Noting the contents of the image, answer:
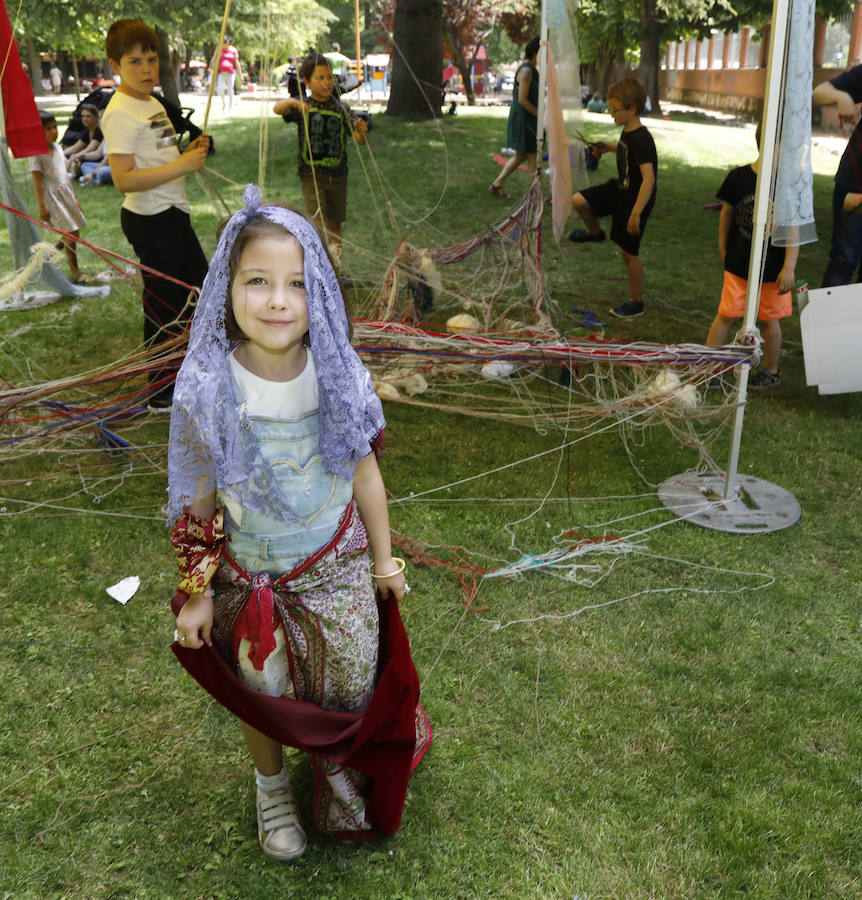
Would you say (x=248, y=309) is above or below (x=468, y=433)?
above

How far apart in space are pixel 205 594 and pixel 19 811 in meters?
0.94

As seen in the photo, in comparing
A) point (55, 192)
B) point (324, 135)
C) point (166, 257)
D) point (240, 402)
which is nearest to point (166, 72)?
point (55, 192)

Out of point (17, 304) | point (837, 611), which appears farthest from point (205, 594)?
point (17, 304)

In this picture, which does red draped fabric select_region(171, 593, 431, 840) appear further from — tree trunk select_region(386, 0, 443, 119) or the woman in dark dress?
tree trunk select_region(386, 0, 443, 119)

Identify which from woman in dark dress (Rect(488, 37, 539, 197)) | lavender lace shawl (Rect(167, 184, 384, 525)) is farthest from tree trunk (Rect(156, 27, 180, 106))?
lavender lace shawl (Rect(167, 184, 384, 525))

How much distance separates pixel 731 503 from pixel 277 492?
244cm

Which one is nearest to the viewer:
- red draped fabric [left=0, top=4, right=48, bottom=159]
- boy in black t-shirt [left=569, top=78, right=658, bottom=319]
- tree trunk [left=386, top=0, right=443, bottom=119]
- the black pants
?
the black pants

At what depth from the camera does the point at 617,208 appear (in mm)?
5816

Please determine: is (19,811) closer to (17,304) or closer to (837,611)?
(837,611)

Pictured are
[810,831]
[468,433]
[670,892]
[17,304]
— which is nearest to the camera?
[670,892]

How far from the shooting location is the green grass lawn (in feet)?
6.61

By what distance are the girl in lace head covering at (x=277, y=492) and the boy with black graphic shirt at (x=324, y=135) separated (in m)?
3.87

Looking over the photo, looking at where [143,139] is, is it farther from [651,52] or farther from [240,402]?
[651,52]

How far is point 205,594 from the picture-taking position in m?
1.75
